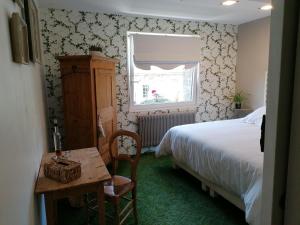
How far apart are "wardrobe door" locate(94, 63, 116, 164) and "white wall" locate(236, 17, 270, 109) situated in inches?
107

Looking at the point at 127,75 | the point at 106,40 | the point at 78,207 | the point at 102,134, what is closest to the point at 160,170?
the point at 102,134

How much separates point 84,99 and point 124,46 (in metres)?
1.46

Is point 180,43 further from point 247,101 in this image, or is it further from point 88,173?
point 88,173

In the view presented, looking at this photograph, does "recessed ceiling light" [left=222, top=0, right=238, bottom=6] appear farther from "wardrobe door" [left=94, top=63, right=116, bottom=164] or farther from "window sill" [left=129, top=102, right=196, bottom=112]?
"window sill" [left=129, top=102, right=196, bottom=112]

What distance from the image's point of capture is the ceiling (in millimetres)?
3184

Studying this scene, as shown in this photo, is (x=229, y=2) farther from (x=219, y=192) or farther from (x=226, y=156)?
(x=219, y=192)

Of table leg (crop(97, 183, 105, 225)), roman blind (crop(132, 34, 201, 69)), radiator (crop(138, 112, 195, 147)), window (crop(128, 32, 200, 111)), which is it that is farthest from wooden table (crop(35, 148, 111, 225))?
roman blind (crop(132, 34, 201, 69))

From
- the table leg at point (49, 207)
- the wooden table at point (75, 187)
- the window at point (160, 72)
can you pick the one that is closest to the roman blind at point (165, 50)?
the window at point (160, 72)

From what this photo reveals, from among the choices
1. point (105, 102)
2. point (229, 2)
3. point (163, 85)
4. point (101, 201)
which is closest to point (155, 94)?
point (163, 85)

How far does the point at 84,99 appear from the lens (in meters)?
2.93

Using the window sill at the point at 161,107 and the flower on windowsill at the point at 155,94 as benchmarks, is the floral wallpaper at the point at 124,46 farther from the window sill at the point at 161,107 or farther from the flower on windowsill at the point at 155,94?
the flower on windowsill at the point at 155,94

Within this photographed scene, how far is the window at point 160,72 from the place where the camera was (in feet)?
13.4

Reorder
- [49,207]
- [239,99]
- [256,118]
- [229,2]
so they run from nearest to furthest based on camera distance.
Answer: [49,207]
[229,2]
[256,118]
[239,99]

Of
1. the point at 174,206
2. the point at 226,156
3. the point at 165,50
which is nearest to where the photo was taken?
the point at 226,156
